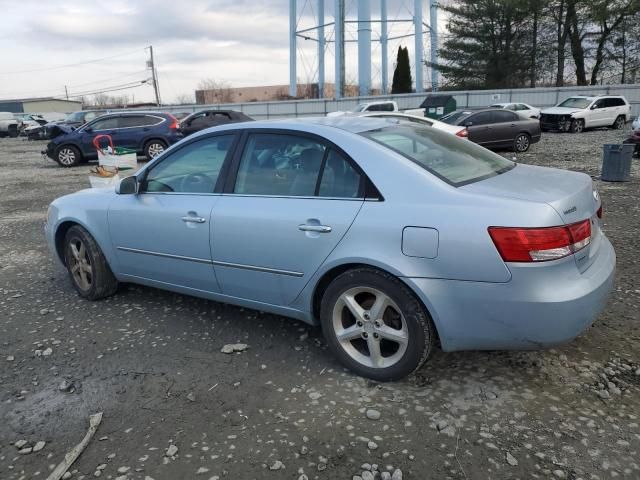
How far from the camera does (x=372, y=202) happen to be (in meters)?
3.02

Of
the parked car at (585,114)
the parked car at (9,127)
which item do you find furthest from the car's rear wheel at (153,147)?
the parked car at (9,127)

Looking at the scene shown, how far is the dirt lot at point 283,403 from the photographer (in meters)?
2.52

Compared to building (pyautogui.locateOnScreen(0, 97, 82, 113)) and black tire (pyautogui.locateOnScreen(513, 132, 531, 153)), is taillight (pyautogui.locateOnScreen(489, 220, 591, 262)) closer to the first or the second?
black tire (pyautogui.locateOnScreen(513, 132, 531, 153))

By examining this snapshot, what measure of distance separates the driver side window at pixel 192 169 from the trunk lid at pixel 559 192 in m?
1.79

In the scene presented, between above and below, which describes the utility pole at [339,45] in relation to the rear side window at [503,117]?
above

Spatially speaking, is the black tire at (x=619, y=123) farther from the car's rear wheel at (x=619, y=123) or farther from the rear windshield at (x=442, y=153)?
the rear windshield at (x=442, y=153)

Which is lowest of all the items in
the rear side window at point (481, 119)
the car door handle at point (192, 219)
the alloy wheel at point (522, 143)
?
the alloy wheel at point (522, 143)

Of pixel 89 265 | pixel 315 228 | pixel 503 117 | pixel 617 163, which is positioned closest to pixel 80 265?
pixel 89 265

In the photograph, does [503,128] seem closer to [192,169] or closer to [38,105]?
[192,169]

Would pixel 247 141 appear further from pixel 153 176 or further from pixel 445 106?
pixel 445 106

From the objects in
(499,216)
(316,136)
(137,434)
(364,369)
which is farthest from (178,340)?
(499,216)

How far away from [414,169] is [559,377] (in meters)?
1.49

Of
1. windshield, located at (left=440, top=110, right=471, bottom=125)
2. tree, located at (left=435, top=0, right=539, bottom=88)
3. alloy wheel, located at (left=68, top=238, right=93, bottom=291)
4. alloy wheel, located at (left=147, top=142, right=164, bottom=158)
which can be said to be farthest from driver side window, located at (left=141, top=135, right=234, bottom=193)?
tree, located at (left=435, top=0, right=539, bottom=88)

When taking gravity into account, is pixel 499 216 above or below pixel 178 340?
above
